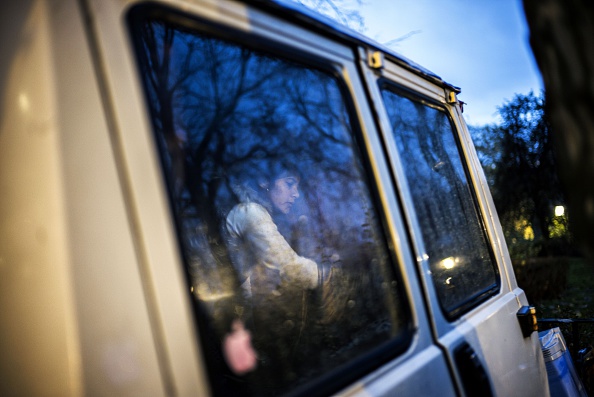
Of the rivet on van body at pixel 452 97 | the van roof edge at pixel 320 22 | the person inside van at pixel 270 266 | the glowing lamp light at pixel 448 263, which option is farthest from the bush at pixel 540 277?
the van roof edge at pixel 320 22

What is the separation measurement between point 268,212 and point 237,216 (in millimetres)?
178

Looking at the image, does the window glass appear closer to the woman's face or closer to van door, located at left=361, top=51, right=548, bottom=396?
van door, located at left=361, top=51, right=548, bottom=396

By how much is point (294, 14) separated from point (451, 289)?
1.27m

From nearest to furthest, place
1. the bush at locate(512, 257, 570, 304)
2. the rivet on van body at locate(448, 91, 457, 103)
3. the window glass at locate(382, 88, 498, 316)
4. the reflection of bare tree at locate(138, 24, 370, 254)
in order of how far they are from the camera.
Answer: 1. the reflection of bare tree at locate(138, 24, 370, 254)
2. the window glass at locate(382, 88, 498, 316)
3. the rivet on van body at locate(448, 91, 457, 103)
4. the bush at locate(512, 257, 570, 304)

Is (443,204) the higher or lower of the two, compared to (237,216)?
lower

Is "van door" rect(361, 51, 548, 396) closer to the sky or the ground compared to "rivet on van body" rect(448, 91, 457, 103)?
closer to the ground

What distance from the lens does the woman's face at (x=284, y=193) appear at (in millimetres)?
2211

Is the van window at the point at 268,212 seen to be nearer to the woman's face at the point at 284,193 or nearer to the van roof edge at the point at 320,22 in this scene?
the woman's face at the point at 284,193

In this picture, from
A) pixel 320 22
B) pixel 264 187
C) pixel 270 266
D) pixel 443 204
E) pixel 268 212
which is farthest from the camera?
pixel 268 212

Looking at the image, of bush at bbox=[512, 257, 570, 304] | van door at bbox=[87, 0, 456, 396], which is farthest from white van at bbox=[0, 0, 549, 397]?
bush at bbox=[512, 257, 570, 304]

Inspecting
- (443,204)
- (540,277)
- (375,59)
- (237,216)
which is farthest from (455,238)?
(540,277)

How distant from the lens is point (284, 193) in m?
2.40

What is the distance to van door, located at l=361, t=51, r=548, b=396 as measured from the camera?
5.39ft

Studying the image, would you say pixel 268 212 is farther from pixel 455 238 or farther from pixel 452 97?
pixel 452 97
